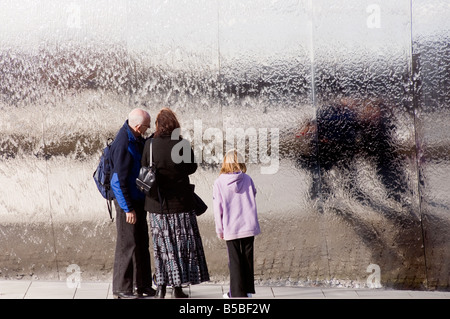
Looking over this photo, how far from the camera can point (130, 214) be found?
24.6 ft

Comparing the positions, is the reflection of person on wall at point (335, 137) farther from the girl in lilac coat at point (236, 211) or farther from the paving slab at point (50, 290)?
the paving slab at point (50, 290)

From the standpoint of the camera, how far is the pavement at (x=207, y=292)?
7895 mm

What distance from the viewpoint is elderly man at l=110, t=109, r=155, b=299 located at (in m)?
7.48

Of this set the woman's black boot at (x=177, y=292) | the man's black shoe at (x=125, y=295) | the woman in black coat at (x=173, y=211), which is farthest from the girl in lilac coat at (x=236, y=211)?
the man's black shoe at (x=125, y=295)

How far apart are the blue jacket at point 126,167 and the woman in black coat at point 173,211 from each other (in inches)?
5.3

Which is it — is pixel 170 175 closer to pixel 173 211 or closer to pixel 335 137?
pixel 173 211

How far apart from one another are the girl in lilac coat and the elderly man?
0.73 m

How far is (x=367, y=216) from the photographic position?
27.2ft

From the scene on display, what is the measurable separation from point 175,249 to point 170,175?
656mm

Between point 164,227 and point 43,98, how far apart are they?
203 centimetres

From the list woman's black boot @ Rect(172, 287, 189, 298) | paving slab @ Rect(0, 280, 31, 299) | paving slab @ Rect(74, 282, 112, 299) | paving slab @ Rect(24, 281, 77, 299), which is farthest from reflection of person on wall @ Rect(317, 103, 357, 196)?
paving slab @ Rect(0, 280, 31, 299)

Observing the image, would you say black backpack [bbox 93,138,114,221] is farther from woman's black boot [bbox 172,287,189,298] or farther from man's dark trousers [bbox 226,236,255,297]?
man's dark trousers [bbox 226,236,255,297]

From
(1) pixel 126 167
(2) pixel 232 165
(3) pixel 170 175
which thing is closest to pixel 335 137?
(2) pixel 232 165

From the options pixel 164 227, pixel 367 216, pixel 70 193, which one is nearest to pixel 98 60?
pixel 70 193
